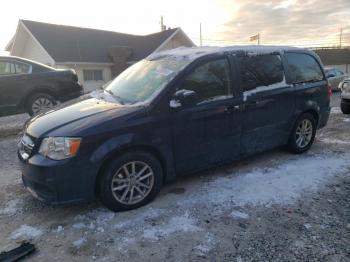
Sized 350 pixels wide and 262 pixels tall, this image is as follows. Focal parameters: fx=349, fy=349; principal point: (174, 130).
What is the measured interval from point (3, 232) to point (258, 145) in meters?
3.48

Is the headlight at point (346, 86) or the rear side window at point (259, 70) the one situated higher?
the rear side window at point (259, 70)

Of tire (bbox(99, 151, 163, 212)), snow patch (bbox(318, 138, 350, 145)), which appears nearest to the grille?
tire (bbox(99, 151, 163, 212))

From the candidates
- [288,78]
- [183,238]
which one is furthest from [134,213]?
[288,78]

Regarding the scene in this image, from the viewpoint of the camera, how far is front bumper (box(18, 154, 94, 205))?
354cm

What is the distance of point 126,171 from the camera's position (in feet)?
12.8

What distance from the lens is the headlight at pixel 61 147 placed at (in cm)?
355

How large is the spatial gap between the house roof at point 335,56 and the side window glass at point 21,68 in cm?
4040

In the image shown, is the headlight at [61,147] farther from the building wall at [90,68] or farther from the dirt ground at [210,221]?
the building wall at [90,68]

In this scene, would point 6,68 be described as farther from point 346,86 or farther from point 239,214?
point 346,86

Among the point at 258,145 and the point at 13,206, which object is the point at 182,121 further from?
the point at 13,206

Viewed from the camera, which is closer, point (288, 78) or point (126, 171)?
point (126, 171)

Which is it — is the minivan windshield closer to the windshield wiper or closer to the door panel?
the windshield wiper

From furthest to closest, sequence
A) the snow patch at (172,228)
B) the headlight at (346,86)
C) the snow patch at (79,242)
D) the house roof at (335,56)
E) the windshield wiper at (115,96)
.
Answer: the house roof at (335,56), the headlight at (346,86), the windshield wiper at (115,96), the snow patch at (172,228), the snow patch at (79,242)

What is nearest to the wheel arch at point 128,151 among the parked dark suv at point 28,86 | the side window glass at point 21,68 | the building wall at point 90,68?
the parked dark suv at point 28,86
